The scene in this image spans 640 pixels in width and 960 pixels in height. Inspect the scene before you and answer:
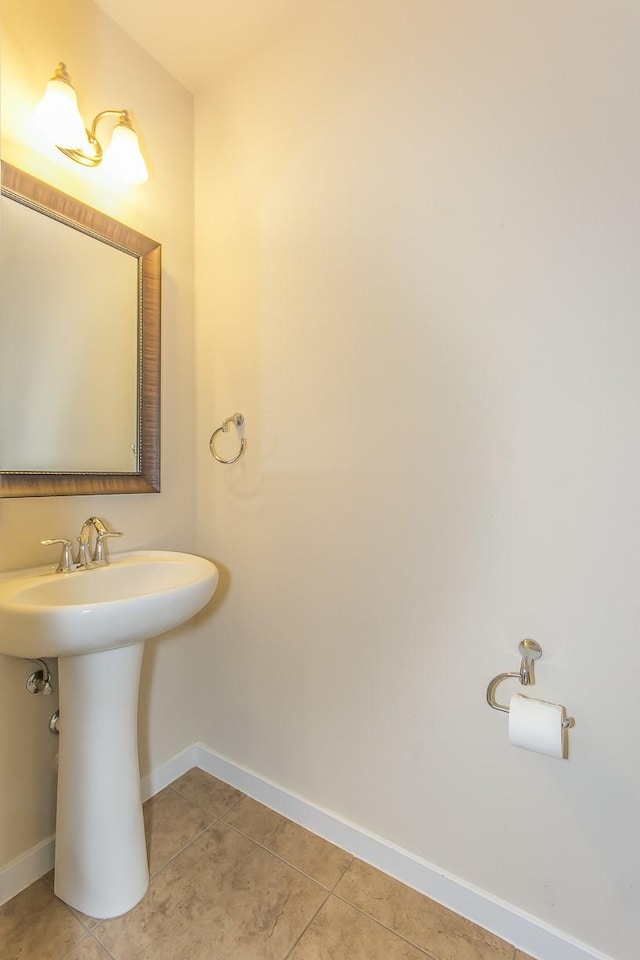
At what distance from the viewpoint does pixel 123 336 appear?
1269 millimetres

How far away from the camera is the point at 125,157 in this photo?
1.18 m

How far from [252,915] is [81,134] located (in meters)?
2.00

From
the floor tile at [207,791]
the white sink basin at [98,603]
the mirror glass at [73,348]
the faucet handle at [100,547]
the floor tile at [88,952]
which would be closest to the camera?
the white sink basin at [98,603]

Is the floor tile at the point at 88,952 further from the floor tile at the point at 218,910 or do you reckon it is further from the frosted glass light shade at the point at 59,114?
the frosted glass light shade at the point at 59,114

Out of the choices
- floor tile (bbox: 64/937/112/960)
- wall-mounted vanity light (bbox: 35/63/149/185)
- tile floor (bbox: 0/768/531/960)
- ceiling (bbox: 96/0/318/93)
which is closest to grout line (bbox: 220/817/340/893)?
tile floor (bbox: 0/768/531/960)

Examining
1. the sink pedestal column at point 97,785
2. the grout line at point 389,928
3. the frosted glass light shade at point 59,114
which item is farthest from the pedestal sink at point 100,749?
the frosted glass light shade at point 59,114

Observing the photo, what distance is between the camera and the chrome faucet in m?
1.06

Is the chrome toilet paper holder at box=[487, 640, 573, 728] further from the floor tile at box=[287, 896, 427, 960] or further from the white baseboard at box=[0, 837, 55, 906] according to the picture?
the white baseboard at box=[0, 837, 55, 906]

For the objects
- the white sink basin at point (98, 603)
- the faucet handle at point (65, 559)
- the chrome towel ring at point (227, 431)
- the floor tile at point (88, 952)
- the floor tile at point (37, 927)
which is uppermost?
the chrome towel ring at point (227, 431)

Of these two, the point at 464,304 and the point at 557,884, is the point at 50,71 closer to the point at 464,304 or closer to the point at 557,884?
the point at 464,304

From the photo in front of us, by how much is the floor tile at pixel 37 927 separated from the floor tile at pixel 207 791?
1.37 feet

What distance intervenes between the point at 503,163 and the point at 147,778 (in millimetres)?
2000

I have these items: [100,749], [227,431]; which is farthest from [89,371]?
[100,749]

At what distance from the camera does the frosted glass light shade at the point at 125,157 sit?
1.16m
